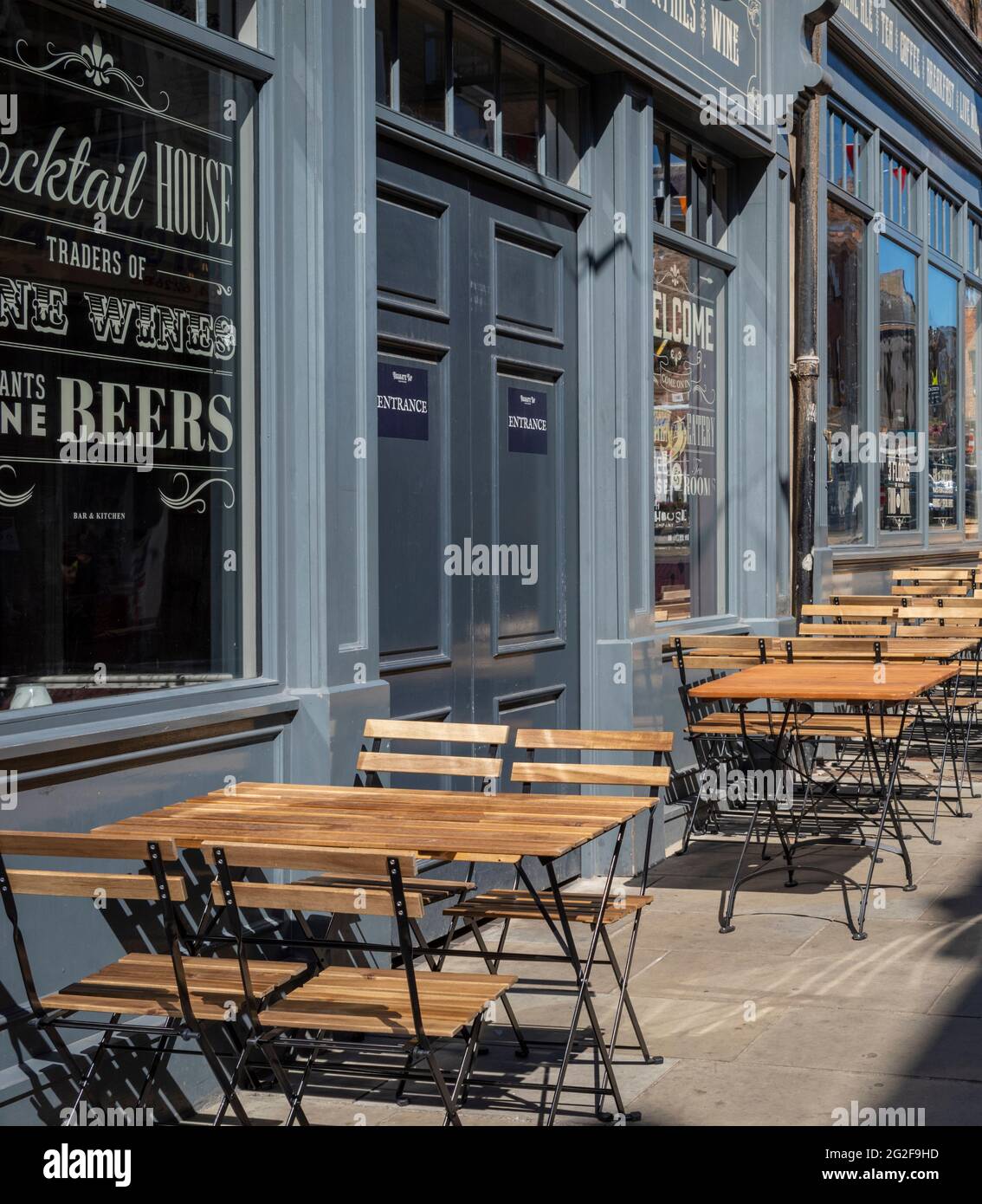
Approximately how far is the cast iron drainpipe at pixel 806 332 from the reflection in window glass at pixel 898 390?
3196 mm

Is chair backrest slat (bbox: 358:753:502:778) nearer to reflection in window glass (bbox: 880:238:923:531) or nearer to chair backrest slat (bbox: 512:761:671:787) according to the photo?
chair backrest slat (bbox: 512:761:671:787)

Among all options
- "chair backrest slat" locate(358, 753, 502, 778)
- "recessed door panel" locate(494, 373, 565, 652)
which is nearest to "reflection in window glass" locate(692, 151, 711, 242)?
"recessed door panel" locate(494, 373, 565, 652)

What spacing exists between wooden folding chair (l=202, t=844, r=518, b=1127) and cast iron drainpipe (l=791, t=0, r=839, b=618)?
7.04 m

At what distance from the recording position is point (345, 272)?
18.9 ft

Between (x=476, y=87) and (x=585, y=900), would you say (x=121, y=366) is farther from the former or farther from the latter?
(x=476, y=87)

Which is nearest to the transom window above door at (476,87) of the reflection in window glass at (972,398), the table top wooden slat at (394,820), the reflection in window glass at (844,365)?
the table top wooden slat at (394,820)

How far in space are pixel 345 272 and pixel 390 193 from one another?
836 millimetres

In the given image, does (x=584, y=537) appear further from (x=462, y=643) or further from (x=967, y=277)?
(x=967, y=277)

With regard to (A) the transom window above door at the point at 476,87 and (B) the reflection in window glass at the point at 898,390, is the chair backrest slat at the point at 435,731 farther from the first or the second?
(B) the reflection in window glass at the point at 898,390

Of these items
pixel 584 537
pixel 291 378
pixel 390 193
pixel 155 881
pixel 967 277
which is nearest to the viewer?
pixel 155 881

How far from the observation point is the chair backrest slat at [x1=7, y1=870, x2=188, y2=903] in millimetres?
3678

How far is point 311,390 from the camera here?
5582mm

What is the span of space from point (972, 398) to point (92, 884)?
16.1 metres
